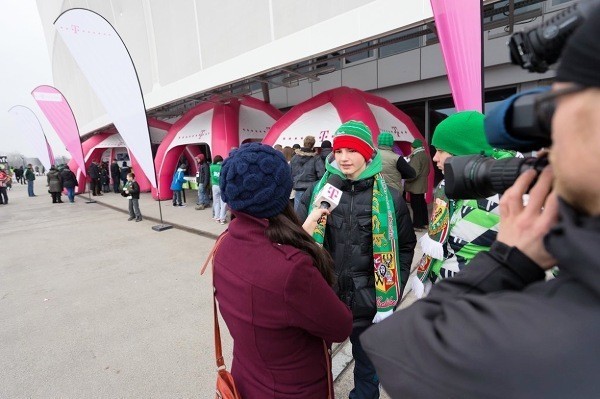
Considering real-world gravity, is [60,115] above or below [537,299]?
above

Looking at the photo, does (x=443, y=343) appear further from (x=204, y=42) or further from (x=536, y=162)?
(x=204, y=42)

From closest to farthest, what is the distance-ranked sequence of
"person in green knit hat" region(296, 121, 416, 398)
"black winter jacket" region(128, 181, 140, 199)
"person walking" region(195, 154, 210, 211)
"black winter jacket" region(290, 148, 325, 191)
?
1. "person in green knit hat" region(296, 121, 416, 398)
2. "black winter jacket" region(290, 148, 325, 191)
3. "black winter jacket" region(128, 181, 140, 199)
4. "person walking" region(195, 154, 210, 211)

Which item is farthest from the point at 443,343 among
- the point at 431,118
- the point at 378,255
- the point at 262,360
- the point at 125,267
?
the point at 431,118

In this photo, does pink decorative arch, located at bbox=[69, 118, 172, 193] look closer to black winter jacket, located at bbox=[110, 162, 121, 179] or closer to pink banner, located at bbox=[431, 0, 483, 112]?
black winter jacket, located at bbox=[110, 162, 121, 179]

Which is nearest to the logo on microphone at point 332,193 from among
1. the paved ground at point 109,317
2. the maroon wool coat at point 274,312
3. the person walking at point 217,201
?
the maroon wool coat at point 274,312

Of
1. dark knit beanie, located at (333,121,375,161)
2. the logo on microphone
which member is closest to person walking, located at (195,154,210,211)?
dark knit beanie, located at (333,121,375,161)

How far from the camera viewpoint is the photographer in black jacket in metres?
0.44

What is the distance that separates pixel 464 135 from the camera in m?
1.61

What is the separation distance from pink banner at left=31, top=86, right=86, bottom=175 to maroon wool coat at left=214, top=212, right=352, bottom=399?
15.1 meters

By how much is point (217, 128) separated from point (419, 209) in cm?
708

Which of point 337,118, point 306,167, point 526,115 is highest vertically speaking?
point 337,118

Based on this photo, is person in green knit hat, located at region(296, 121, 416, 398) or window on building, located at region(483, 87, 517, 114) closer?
person in green knit hat, located at region(296, 121, 416, 398)

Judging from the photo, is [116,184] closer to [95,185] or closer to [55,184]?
[95,185]

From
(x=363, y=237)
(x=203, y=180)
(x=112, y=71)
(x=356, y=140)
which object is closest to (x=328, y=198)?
(x=363, y=237)
